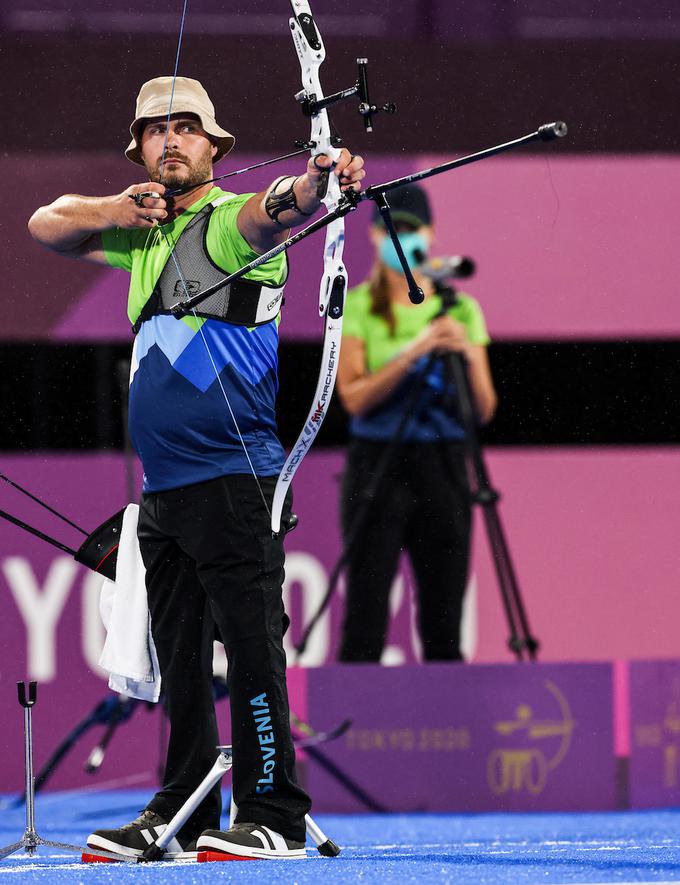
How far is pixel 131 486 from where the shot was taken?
13.8 ft

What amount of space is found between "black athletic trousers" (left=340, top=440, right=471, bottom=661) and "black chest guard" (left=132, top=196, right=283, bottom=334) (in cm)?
162

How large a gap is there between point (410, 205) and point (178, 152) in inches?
55.4

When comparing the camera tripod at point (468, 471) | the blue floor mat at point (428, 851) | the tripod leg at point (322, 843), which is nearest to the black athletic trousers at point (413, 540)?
the camera tripod at point (468, 471)

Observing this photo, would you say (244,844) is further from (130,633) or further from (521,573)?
(521,573)

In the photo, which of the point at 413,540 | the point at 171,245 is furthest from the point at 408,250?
the point at 171,245

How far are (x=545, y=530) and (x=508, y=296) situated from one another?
2.55ft

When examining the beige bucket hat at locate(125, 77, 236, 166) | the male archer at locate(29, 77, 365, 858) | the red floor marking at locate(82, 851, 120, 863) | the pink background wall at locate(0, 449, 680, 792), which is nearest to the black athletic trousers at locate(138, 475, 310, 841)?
the male archer at locate(29, 77, 365, 858)

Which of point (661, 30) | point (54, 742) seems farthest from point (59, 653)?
point (661, 30)

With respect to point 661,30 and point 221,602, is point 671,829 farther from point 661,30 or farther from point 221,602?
point 661,30

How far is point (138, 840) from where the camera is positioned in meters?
2.65

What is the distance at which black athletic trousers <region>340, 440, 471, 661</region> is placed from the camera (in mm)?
4266

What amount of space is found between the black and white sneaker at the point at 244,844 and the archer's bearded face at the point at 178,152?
119cm

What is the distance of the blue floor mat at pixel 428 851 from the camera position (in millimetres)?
2258

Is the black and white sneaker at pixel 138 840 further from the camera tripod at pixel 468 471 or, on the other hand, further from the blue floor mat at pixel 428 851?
the camera tripod at pixel 468 471
